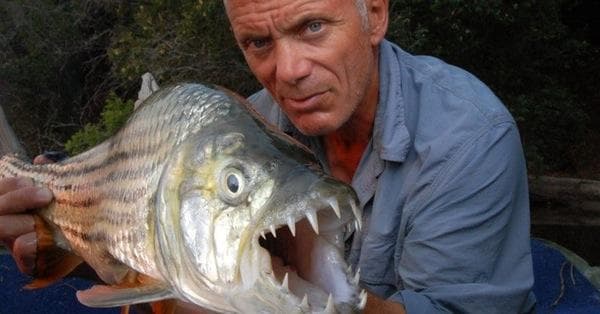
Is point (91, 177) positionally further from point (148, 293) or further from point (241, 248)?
point (241, 248)

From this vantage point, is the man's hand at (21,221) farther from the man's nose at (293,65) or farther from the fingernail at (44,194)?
the man's nose at (293,65)

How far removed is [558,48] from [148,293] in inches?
282

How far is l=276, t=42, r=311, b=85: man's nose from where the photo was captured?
2.59m

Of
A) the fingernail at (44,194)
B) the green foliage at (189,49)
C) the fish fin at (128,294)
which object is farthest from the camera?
the green foliage at (189,49)

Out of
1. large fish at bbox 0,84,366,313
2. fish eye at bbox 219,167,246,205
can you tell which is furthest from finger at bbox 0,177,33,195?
fish eye at bbox 219,167,246,205

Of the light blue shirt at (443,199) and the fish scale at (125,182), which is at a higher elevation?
the fish scale at (125,182)

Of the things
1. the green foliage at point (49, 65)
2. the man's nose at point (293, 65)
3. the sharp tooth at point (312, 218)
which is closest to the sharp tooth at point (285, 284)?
the sharp tooth at point (312, 218)

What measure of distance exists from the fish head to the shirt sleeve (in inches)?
30.2

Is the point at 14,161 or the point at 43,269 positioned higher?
the point at 14,161

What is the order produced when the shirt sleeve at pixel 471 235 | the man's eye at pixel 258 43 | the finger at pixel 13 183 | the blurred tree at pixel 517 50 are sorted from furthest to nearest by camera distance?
1. the blurred tree at pixel 517 50
2. the finger at pixel 13 183
3. the man's eye at pixel 258 43
4. the shirt sleeve at pixel 471 235

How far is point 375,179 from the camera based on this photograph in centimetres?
291

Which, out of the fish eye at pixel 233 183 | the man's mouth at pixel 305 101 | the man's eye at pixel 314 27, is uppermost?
the man's eye at pixel 314 27

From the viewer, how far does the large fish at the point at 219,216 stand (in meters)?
1.69

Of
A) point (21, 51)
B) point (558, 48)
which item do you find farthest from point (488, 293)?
point (21, 51)
